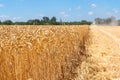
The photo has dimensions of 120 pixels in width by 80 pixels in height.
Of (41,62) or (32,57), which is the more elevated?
(32,57)

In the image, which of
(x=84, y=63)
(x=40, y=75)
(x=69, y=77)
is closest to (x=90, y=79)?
(x=69, y=77)

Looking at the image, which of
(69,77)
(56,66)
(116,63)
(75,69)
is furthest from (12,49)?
(116,63)

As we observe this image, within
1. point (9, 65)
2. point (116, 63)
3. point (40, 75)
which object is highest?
point (9, 65)

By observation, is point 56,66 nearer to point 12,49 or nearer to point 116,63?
point 12,49

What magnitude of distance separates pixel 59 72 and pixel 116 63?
4.85m

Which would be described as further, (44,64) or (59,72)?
(59,72)

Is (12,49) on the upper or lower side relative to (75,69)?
upper

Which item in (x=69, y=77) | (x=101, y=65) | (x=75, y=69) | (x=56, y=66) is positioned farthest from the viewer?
(x=101, y=65)

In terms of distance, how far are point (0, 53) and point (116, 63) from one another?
871 cm

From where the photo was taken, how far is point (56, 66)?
919 centimetres

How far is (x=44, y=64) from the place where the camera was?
797cm

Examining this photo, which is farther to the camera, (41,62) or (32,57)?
(41,62)

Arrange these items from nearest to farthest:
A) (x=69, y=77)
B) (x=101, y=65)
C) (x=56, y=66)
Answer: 1. (x=56, y=66)
2. (x=69, y=77)
3. (x=101, y=65)

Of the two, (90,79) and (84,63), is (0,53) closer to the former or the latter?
(90,79)
